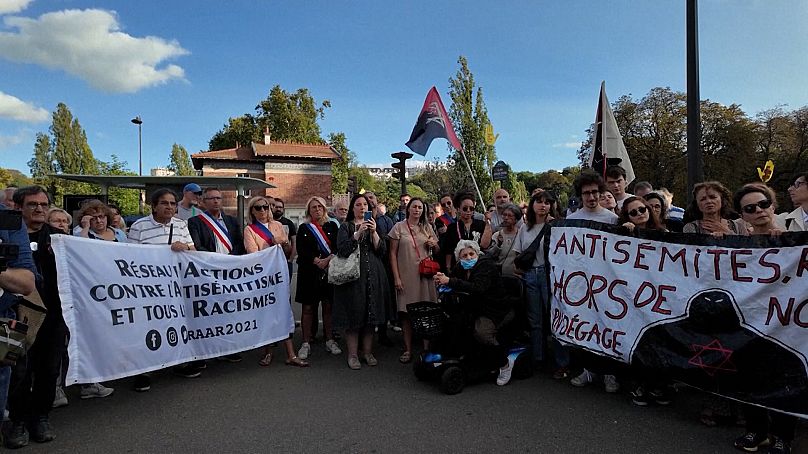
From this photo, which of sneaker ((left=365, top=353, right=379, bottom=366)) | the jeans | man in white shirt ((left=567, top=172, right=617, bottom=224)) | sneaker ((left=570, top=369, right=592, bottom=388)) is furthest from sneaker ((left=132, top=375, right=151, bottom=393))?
man in white shirt ((left=567, top=172, right=617, bottom=224))

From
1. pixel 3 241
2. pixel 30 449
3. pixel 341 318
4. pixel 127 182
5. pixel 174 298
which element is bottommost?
pixel 30 449

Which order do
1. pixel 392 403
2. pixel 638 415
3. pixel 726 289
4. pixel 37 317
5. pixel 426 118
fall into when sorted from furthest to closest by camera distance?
pixel 426 118
pixel 392 403
pixel 638 415
pixel 726 289
pixel 37 317

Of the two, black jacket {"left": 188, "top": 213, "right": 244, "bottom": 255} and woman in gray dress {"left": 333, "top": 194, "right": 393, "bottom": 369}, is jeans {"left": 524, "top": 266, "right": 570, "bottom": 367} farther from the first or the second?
black jacket {"left": 188, "top": 213, "right": 244, "bottom": 255}

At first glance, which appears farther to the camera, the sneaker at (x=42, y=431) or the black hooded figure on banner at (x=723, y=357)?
the sneaker at (x=42, y=431)

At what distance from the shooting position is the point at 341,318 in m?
5.16

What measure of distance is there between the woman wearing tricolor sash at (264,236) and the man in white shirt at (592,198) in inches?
129

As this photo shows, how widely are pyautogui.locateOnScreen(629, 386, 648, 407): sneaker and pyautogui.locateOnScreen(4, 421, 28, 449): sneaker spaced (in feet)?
15.2

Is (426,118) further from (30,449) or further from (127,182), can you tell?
(127,182)

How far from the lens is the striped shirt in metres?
4.59

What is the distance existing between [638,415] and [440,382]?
164 cm

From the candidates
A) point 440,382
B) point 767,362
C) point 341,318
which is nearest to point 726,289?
point 767,362

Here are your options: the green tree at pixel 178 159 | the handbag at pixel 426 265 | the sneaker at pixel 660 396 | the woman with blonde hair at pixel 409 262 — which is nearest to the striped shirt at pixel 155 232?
the woman with blonde hair at pixel 409 262

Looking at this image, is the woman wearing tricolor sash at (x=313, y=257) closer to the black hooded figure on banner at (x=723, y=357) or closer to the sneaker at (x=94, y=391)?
the sneaker at (x=94, y=391)

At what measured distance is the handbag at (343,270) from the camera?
5.07 meters
